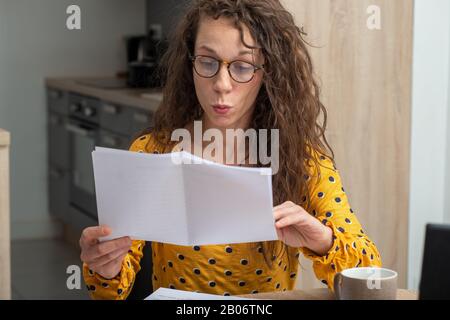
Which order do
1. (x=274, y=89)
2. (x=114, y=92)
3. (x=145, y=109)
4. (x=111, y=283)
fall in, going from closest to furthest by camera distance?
(x=111, y=283) → (x=274, y=89) → (x=145, y=109) → (x=114, y=92)

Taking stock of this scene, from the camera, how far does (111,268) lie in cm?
140

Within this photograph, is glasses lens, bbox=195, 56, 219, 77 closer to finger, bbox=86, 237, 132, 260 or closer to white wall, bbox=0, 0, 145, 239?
finger, bbox=86, 237, 132, 260

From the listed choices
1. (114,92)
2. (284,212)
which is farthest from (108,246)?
(114,92)

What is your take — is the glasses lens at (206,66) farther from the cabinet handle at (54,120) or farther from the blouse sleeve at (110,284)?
the cabinet handle at (54,120)

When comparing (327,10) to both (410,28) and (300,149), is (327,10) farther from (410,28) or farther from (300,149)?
(300,149)

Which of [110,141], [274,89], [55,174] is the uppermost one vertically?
[274,89]

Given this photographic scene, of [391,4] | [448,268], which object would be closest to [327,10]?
[391,4]

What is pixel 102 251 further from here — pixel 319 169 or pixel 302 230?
pixel 319 169

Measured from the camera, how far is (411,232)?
9.04 ft

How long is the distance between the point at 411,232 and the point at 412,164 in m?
0.24

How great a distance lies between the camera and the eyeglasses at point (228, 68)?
147cm

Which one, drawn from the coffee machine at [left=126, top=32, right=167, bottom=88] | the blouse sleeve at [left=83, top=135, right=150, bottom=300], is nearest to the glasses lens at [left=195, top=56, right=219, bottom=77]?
the blouse sleeve at [left=83, top=135, right=150, bottom=300]

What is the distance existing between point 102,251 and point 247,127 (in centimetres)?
41

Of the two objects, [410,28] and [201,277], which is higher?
[410,28]
